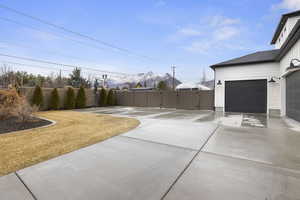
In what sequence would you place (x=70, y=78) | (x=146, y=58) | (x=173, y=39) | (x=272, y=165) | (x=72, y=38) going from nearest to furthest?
(x=272, y=165)
(x=72, y=38)
(x=173, y=39)
(x=146, y=58)
(x=70, y=78)

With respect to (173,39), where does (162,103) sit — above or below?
below

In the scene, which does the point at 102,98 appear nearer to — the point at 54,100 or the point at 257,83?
the point at 54,100

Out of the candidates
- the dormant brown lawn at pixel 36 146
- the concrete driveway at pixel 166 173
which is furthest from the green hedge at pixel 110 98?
the concrete driveway at pixel 166 173

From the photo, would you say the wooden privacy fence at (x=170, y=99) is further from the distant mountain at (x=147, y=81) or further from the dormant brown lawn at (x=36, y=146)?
the distant mountain at (x=147, y=81)

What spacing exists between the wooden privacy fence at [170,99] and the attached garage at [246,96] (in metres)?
1.33

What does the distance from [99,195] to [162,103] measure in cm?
1173

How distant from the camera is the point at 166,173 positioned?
6.91ft

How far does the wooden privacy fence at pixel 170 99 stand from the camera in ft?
36.6

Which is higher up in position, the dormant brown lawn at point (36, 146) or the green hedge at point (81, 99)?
the green hedge at point (81, 99)

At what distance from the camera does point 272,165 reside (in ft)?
7.63

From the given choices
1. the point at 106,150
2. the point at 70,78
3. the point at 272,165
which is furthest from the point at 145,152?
the point at 70,78

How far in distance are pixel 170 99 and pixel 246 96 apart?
569 centimetres

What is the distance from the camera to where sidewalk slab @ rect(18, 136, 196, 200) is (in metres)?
1.67

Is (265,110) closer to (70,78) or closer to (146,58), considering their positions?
(146,58)
